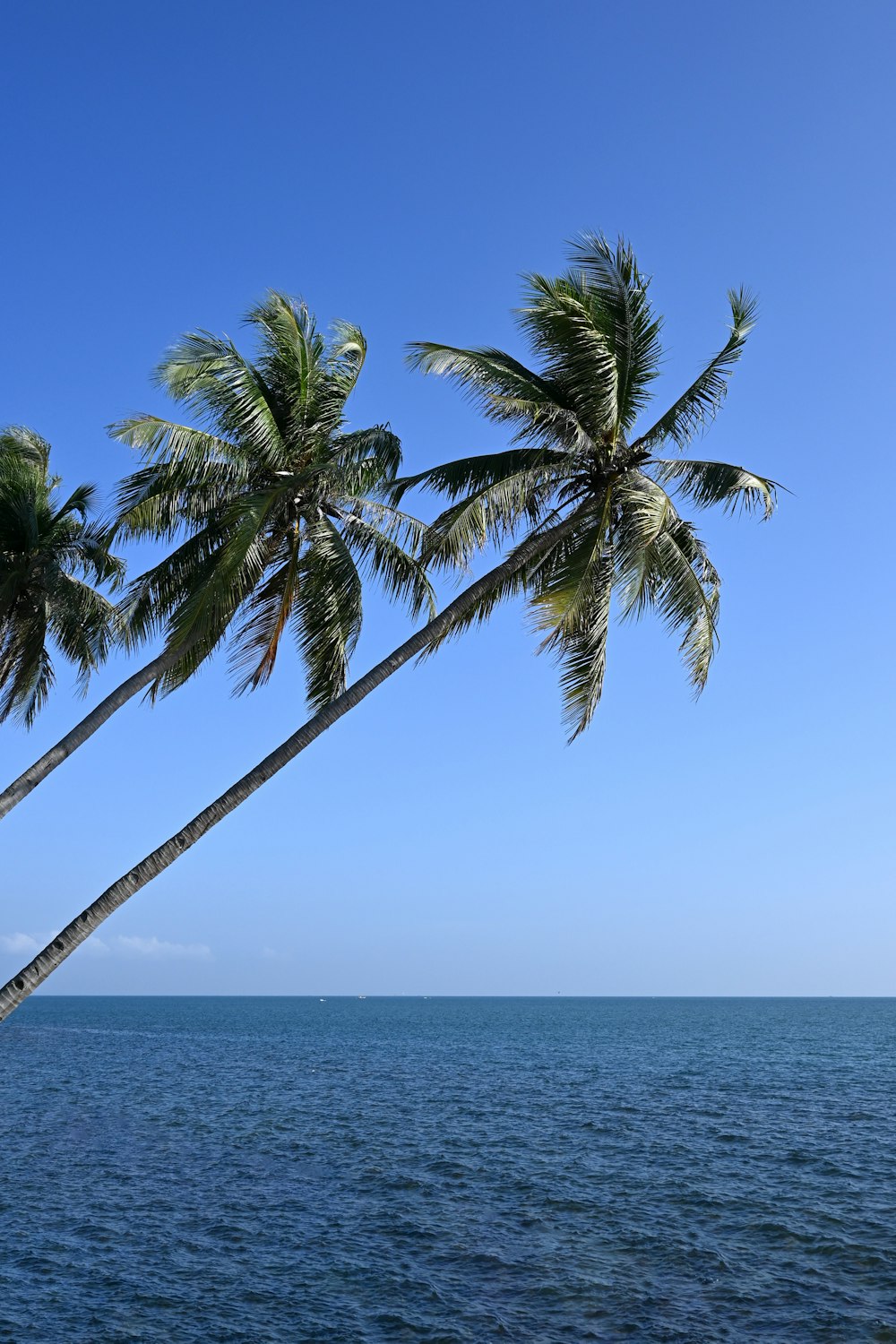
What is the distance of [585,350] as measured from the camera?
13477 mm

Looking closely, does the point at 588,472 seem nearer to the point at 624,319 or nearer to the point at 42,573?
the point at 624,319

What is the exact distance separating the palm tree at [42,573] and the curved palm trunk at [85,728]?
17.3 ft

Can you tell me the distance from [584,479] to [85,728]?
7.23m

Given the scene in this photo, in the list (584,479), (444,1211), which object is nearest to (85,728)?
(584,479)

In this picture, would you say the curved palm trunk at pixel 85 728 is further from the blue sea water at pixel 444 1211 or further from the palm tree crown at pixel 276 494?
the blue sea water at pixel 444 1211

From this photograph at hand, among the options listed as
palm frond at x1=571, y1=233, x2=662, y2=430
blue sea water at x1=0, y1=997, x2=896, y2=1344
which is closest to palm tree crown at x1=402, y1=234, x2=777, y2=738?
palm frond at x1=571, y1=233, x2=662, y2=430

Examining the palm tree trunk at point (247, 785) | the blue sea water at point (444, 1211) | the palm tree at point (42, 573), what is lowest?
the blue sea water at point (444, 1211)

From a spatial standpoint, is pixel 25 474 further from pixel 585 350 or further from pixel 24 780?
pixel 585 350

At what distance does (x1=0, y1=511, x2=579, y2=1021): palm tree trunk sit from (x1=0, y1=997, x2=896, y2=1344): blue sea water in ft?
24.9

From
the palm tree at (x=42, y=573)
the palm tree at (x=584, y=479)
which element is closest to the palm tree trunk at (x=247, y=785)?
the palm tree at (x=584, y=479)

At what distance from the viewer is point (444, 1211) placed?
20.7m

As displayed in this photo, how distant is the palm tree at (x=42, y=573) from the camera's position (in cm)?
1759

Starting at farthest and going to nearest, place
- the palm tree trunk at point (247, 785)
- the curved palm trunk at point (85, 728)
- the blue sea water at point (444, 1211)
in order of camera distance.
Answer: the blue sea water at point (444, 1211)
the curved palm trunk at point (85, 728)
the palm tree trunk at point (247, 785)

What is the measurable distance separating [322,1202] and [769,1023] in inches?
4132
